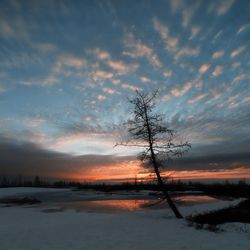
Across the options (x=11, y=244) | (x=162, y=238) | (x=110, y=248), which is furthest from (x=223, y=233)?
(x=11, y=244)

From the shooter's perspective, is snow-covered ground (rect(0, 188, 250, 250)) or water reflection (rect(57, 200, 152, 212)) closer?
snow-covered ground (rect(0, 188, 250, 250))

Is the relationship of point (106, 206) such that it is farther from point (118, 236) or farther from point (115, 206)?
point (118, 236)

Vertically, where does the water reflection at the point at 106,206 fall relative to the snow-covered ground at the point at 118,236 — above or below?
above

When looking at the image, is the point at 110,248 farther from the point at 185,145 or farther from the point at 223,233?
the point at 185,145

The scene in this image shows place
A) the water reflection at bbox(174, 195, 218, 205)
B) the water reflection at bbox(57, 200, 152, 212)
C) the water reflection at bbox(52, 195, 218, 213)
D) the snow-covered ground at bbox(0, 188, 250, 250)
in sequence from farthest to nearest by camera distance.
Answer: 1. the water reflection at bbox(174, 195, 218, 205)
2. the water reflection at bbox(52, 195, 218, 213)
3. the water reflection at bbox(57, 200, 152, 212)
4. the snow-covered ground at bbox(0, 188, 250, 250)

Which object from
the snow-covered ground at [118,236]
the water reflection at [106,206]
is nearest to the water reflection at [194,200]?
the water reflection at [106,206]

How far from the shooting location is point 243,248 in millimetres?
12922

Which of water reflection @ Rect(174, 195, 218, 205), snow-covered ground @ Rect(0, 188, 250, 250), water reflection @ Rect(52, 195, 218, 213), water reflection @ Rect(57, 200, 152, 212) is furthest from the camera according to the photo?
water reflection @ Rect(174, 195, 218, 205)

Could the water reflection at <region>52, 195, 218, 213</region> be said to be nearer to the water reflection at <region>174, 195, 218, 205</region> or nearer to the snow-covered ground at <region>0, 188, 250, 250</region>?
the water reflection at <region>174, 195, 218, 205</region>

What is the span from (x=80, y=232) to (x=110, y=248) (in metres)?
4.88

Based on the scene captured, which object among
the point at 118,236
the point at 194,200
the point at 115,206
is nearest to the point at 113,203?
the point at 115,206

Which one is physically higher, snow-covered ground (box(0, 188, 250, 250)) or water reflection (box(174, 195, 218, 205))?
water reflection (box(174, 195, 218, 205))

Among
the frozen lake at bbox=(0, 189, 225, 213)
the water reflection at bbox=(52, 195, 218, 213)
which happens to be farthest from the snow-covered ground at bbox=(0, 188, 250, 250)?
the water reflection at bbox=(52, 195, 218, 213)

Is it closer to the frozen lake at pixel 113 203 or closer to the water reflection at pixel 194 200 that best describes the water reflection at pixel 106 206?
the frozen lake at pixel 113 203
